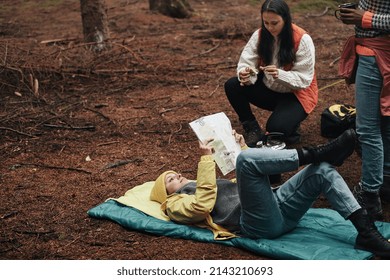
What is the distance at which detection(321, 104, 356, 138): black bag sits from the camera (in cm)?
561

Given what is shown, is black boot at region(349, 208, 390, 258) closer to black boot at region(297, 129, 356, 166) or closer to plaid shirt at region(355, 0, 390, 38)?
black boot at region(297, 129, 356, 166)

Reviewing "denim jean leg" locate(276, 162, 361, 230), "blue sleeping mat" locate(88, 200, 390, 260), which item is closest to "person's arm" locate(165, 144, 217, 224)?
"blue sleeping mat" locate(88, 200, 390, 260)

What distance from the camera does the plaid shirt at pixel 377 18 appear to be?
3959 mm

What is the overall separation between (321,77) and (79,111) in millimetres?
3058

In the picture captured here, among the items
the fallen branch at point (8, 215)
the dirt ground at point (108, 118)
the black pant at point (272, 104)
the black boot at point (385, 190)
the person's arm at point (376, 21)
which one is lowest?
the dirt ground at point (108, 118)

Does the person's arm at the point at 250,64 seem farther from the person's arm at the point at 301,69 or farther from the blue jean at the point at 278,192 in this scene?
the blue jean at the point at 278,192

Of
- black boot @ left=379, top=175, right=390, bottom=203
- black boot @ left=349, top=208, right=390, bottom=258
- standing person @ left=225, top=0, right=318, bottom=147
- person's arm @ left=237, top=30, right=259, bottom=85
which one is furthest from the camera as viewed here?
person's arm @ left=237, top=30, right=259, bottom=85

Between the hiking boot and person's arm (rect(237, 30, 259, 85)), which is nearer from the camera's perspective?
the hiking boot

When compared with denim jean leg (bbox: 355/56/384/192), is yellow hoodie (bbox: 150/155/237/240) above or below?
below

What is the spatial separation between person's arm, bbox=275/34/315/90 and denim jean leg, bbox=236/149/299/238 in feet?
5.33

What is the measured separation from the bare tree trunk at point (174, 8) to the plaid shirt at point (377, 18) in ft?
25.1

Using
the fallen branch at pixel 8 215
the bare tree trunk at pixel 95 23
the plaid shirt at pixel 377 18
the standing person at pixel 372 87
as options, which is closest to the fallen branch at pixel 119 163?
the fallen branch at pixel 8 215

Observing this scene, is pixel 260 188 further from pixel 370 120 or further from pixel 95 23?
pixel 95 23
